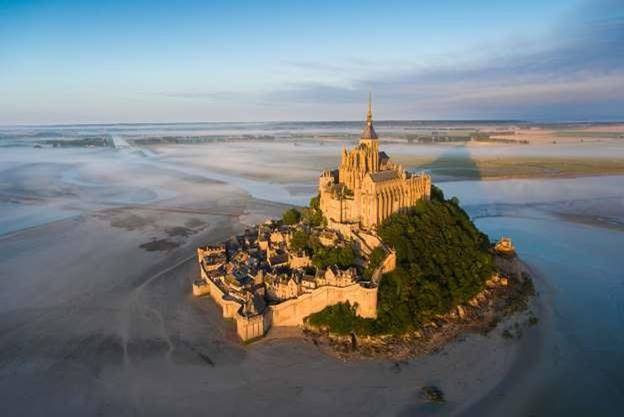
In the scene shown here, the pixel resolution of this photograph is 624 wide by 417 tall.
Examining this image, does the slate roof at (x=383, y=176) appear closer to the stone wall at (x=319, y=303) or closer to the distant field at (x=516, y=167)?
the stone wall at (x=319, y=303)

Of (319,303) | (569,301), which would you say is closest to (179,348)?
(319,303)

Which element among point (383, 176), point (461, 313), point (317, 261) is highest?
point (383, 176)

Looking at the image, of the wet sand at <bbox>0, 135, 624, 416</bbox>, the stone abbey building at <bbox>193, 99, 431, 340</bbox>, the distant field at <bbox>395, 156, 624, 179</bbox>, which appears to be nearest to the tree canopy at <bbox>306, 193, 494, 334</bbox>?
the stone abbey building at <bbox>193, 99, 431, 340</bbox>

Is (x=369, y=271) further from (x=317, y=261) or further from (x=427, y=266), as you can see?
(x=427, y=266)

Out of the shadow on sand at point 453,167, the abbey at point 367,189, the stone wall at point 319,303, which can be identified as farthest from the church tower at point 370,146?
the shadow on sand at point 453,167

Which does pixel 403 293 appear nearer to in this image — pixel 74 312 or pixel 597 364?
pixel 597 364

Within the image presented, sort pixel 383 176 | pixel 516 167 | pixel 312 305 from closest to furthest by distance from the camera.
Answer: pixel 312 305 < pixel 383 176 < pixel 516 167
